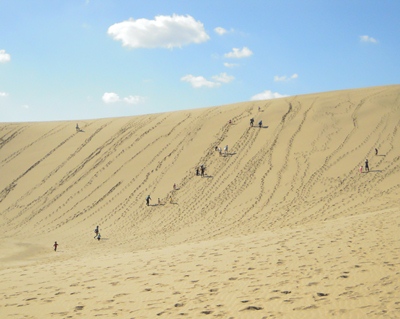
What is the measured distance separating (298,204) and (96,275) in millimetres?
11472

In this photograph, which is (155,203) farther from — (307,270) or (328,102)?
(328,102)

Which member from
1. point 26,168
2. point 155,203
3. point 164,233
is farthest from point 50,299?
point 26,168

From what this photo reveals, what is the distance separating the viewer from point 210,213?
17.9 m

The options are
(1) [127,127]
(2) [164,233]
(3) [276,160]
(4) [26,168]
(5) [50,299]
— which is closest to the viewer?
(5) [50,299]

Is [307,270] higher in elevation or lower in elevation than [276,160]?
lower

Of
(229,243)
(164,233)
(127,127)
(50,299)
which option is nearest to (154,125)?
(127,127)

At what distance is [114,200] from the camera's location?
70.8 ft

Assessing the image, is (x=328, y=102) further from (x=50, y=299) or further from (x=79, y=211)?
(x=50, y=299)

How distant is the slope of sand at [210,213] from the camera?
5707mm

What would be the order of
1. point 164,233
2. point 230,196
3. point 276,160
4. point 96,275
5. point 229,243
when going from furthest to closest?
point 276,160, point 230,196, point 164,233, point 229,243, point 96,275

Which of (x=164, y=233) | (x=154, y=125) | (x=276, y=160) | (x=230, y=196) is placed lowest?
(x=164, y=233)

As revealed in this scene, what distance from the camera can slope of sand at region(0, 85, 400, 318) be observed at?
225 inches

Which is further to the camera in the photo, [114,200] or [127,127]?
[127,127]

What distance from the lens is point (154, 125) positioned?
33.4 meters
